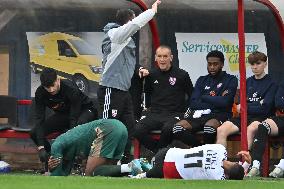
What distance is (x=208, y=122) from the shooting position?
1620cm

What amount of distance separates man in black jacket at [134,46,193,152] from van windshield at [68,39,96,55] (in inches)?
74.8

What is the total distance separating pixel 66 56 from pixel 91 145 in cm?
421

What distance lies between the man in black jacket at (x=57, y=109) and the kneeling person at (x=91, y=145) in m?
1.49

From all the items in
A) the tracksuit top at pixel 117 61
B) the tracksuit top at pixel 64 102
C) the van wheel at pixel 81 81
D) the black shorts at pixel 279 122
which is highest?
the tracksuit top at pixel 117 61

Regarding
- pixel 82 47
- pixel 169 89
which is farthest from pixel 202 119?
pixel 82 47

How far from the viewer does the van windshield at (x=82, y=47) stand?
18.6m

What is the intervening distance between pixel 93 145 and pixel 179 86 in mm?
2545

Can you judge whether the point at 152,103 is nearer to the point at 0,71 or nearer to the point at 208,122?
the point at 208,122

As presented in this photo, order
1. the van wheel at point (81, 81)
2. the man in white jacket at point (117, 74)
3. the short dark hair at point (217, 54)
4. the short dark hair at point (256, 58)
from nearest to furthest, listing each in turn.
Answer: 1. the man in white jacket at point (117, 74)
2. the short dark hair at point (256, 58)
3. the short dark hair at point (217, 54)
4. the van wheel at point (81, 81)

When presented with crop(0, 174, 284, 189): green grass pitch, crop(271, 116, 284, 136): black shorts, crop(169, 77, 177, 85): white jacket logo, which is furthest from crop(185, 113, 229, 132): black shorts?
crop(0, 174, 284, 189): green grass pitch

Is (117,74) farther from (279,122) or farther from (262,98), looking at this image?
(279,122)

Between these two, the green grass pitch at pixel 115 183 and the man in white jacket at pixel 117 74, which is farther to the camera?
the man in white jacket at pixel 117 74

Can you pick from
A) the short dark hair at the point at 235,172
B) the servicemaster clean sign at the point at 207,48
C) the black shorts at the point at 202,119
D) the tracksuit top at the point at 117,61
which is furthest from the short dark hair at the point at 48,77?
the short dark hair at the point at 235,172

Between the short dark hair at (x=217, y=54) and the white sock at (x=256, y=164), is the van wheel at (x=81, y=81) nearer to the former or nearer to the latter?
the short dark hair at (x=217, y=54)
